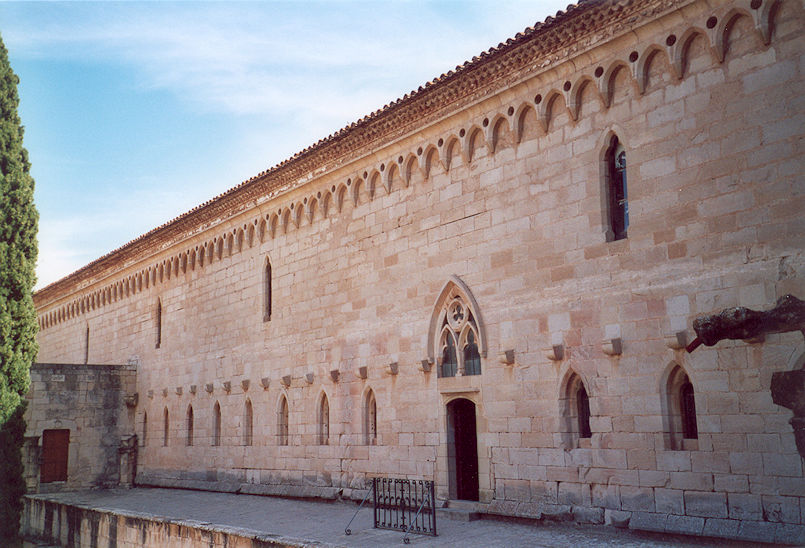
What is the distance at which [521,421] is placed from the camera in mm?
11383

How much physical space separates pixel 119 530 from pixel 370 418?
16.9ft

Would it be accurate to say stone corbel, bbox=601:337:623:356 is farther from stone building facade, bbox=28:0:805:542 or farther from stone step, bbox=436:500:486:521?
stone step, bbox=436:500:486:521

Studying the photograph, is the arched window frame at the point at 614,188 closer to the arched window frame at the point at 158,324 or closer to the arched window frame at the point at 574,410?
the arched window frame at the point at 574,410

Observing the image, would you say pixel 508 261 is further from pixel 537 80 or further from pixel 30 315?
pixel 30 315

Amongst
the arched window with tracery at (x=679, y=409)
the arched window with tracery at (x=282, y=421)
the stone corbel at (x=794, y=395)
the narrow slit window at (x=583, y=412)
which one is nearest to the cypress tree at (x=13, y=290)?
the arched window with tracery at (x=282, y=421)

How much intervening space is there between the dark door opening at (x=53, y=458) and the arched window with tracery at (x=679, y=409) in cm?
1849

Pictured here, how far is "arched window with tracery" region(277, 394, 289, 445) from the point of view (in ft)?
55.4

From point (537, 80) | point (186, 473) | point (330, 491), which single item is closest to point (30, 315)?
point (186, 473)

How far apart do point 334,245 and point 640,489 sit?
8.43 metres

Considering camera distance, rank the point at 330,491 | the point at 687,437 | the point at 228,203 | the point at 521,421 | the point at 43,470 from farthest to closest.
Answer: the point at 43,470 → the point at 228,203 → the point at 330,491 → the point at 521,421 → the point at 687,437

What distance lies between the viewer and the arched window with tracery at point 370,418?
1454 centimetres

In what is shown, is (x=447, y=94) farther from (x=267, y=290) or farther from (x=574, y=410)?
(x=267, y=290)

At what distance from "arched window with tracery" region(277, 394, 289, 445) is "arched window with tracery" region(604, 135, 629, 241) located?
359 inches

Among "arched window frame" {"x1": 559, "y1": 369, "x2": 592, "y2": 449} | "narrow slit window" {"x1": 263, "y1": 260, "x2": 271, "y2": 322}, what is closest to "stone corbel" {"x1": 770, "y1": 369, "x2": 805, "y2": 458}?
"arched window frame" {"x1": 559, "y1": 369, "x2": 592, "y2": 449}
